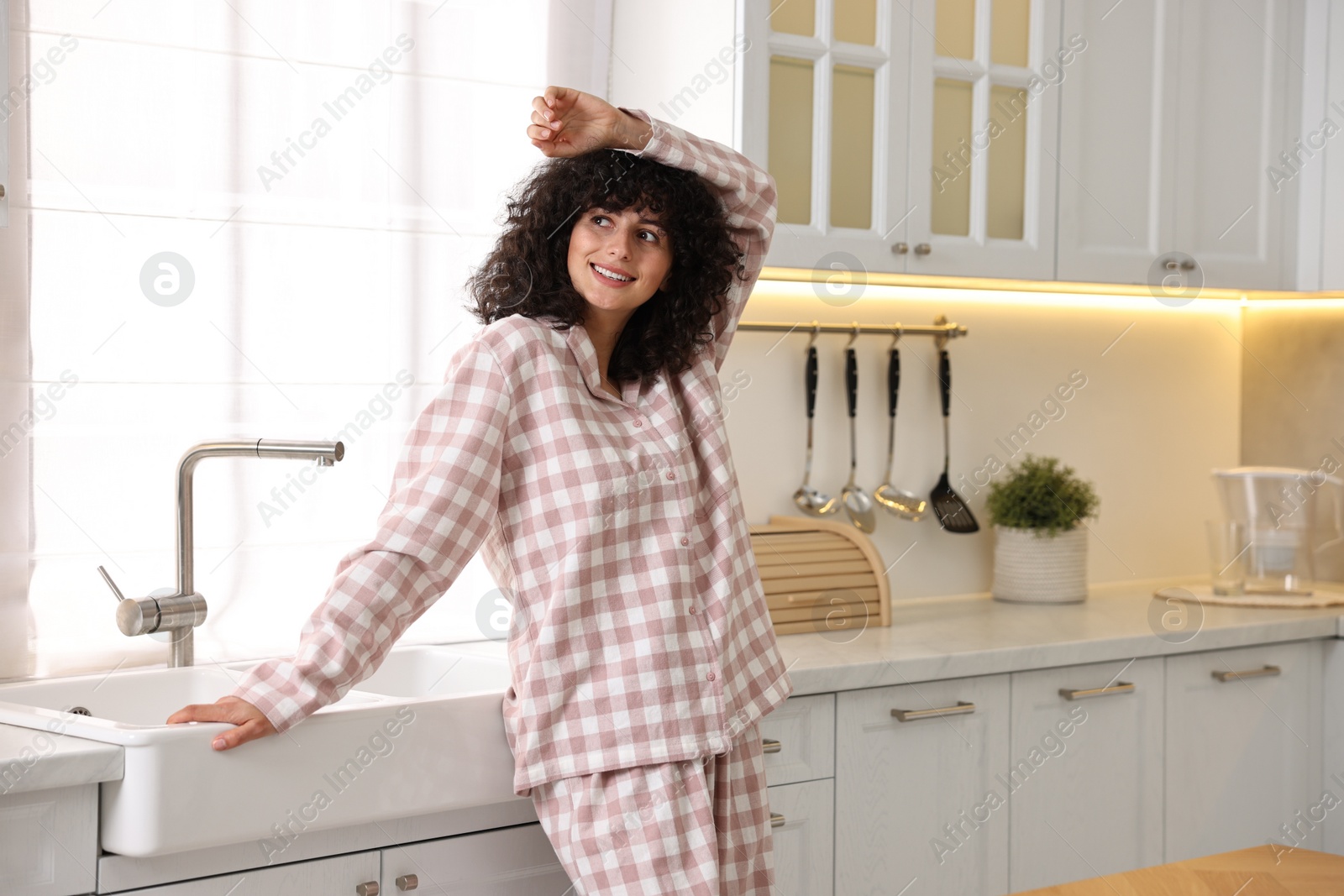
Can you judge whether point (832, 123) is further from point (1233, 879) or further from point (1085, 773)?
point (1233, 879)

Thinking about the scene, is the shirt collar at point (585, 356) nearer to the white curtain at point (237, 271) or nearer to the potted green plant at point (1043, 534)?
the white curtain at point (237, 271)

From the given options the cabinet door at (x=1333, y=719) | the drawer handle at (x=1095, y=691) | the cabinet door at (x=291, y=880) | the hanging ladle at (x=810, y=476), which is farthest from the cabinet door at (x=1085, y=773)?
the cabinet door at (x=291, y=880)

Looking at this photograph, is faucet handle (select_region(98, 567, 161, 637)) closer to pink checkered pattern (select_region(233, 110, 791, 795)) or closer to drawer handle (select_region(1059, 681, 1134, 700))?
pink checkered pattern (select_region(233, 110, 791, 795))

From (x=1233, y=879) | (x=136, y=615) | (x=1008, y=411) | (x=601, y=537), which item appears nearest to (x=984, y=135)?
(x=1008, y=411)

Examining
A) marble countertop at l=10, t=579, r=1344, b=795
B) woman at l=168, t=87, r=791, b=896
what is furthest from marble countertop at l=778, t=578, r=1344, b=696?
woman at l=168, t=87, r=791, b=896

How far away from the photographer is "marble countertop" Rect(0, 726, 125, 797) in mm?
1131

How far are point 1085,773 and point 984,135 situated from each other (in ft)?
3.49

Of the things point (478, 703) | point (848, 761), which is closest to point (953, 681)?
point (848, 761)

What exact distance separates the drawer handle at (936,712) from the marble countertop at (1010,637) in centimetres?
5

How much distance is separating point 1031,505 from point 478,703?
1.32m

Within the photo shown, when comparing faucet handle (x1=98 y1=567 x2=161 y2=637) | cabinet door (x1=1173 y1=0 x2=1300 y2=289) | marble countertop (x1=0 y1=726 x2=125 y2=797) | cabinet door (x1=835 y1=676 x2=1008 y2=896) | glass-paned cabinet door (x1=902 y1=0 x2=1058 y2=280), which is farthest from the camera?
cabinet door (x1=1173 y1=0 x2=1300 y2=289)

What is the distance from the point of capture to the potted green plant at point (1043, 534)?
7.54 ft

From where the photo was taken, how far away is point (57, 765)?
3.74ft

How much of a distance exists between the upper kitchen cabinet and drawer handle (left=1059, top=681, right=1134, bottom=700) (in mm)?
715
